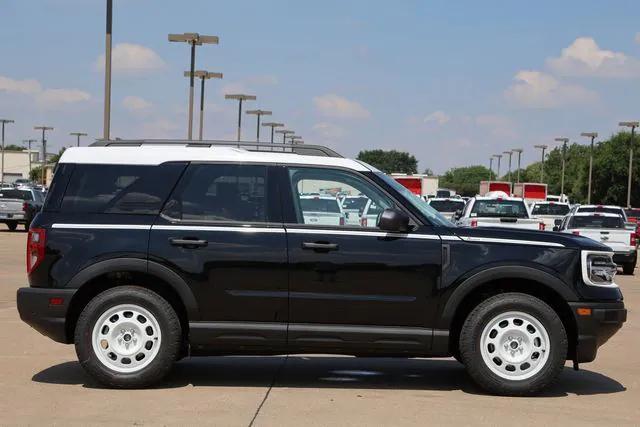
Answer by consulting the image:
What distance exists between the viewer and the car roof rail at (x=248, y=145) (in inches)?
335

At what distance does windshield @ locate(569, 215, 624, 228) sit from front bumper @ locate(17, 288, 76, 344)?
19.0 m

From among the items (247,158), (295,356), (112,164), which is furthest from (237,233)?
(295,356)

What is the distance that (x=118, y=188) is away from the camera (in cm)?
833

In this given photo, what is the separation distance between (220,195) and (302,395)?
1688 millimetres

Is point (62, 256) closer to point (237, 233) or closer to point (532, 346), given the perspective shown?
point (237, 233)

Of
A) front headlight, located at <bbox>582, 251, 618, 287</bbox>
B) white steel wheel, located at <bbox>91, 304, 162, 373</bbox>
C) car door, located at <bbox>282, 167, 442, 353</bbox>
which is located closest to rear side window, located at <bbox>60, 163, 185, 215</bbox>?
white steel wheel, located at <bbox>91, 304, 162, 373</bbox>

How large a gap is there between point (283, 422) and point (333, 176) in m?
2.18

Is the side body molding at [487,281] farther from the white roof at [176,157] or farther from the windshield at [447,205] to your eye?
the windshield at [447,205]

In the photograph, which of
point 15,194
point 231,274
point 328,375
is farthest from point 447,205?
point 231,274

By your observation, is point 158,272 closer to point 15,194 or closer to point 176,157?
→ point 176,157

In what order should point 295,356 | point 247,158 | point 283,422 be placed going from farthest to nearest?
point 295,356 → point 247,158 → point 283,422

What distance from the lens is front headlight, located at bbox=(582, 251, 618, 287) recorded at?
Answer: 820 cm

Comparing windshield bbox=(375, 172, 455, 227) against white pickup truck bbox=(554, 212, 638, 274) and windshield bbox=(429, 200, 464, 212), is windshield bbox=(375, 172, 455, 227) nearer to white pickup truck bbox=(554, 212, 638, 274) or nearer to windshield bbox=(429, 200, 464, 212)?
white pickup truck bbox=(554, 212, 638, 274)

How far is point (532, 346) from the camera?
26.6 ft
